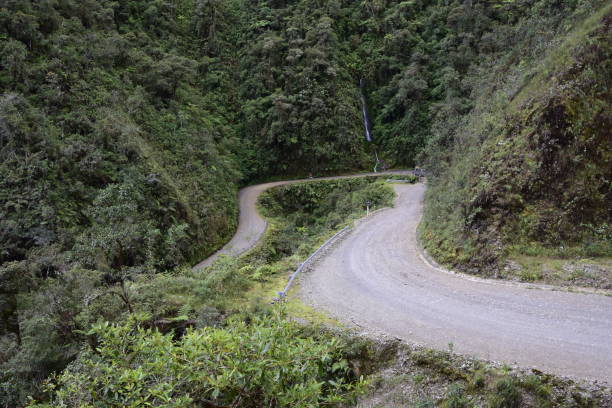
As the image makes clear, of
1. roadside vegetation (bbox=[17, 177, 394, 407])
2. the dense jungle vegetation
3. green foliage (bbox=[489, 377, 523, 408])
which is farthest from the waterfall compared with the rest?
green foliage (bbox=[489, 377, 523, 408])

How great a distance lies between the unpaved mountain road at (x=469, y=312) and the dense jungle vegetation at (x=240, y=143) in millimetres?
1419

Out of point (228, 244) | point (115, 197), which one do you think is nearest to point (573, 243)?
point (115, 197)

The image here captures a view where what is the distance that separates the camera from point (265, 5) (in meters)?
40.4

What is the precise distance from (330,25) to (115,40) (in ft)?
69.5

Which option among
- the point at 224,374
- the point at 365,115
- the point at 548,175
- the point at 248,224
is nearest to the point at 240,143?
the point at 248,224

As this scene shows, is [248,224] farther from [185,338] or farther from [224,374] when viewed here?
[224,374]

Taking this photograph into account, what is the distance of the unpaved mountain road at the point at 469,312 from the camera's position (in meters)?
6.20

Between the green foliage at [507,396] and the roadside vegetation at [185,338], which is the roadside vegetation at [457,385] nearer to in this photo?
the green foliage at [507,396]

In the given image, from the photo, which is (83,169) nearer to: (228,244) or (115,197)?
(115,197)

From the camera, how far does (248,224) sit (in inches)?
999

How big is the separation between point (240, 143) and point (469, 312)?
29.3m

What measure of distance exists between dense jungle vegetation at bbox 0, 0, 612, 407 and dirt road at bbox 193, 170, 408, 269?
96 cm

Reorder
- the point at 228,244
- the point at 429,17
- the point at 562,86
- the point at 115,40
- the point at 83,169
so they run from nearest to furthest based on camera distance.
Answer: the point at 562,86, the point at 83,169, the point at 228,244, the point at 115,40, the point at 429,17

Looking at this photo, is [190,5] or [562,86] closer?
[562,86]
